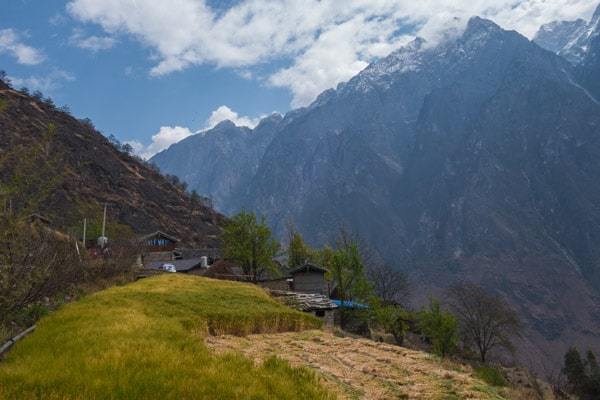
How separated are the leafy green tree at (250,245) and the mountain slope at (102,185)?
43.3 m

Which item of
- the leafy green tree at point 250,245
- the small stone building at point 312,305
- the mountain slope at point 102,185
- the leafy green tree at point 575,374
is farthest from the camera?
the mountain slope at point 102,185

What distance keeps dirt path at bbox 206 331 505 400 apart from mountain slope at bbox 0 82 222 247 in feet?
296

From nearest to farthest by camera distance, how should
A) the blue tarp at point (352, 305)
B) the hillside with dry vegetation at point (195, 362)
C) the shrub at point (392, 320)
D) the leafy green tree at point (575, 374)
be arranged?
the hillside with dry vegetation at point (195, 362) → the shrub at point (392, 320) → the blue tarp at point (352, 305) → the leafy green tree at point (575, 374)

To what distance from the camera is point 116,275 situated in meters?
46.0

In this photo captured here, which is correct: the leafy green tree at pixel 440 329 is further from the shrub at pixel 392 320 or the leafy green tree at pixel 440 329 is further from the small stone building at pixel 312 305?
the small stone building at pixel 312 305

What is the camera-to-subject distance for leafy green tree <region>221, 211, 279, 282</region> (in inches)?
→ 2921

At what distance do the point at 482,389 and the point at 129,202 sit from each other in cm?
13657

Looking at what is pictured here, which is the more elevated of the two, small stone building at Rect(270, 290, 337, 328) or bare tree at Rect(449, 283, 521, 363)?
small stone building at Rect(270, 290, 337, 328)

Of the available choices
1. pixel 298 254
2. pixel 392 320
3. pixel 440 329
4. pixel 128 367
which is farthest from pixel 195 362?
pixel 298 254

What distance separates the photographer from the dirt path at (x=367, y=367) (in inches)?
543

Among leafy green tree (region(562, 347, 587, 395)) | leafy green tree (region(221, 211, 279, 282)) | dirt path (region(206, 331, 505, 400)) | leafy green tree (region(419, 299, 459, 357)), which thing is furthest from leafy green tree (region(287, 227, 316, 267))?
dirt path (region(206, 331, 505, 400))

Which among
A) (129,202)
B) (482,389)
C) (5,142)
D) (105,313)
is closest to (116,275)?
(105,313)

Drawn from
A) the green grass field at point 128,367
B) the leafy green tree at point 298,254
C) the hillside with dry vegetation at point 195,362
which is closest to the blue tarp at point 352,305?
the hillside with dry vegetation at point 195,362

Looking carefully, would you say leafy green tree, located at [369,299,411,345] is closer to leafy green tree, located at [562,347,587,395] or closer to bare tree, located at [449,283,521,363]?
bare tree, located at [449,283,521,363]
